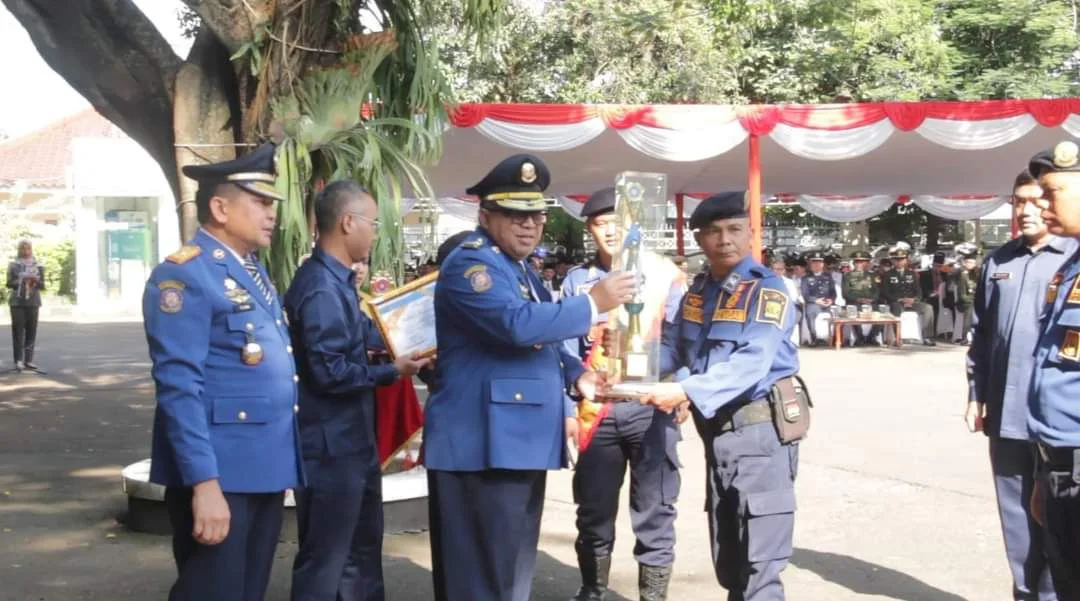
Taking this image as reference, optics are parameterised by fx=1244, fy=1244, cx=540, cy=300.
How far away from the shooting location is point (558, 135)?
13844 mm

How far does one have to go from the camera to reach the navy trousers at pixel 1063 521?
3.68 metres

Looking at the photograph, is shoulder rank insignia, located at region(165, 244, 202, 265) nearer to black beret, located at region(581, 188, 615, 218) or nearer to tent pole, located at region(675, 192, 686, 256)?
black beret, located at region(581, 188, 615, 218)

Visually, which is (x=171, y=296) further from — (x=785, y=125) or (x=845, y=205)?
(x=845, y=205)

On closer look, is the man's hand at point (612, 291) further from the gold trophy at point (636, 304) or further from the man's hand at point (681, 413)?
the man's hand at point (681, 413)

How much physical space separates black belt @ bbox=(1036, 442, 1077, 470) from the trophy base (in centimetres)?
123

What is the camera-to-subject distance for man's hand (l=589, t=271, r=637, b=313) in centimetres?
362

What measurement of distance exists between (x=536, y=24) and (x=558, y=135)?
1138 centimetres

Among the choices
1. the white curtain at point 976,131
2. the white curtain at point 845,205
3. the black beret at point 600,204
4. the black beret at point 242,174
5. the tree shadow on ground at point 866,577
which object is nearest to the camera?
the black beret at point 242,174

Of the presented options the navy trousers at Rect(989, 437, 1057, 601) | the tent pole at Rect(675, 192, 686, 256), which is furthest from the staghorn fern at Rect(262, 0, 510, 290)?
the tent pole at Rect(675, 192, 686, 256)

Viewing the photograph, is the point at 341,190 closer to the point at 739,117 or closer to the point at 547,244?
the point at 739,117

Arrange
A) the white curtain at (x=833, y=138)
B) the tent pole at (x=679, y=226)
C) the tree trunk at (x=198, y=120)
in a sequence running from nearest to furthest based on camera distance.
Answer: the tree trunk at (x=198, y=120), the white curtain at (x=833, y=138), the tent pole at (x=679, y=226)

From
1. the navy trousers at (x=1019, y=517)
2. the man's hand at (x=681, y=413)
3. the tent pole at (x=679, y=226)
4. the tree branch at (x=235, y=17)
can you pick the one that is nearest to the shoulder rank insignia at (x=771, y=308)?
the man's hand at (x=681, y=413)

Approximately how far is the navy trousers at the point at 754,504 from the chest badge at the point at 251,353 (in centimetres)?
176

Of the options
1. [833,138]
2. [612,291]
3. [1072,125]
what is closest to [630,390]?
[612,291]
